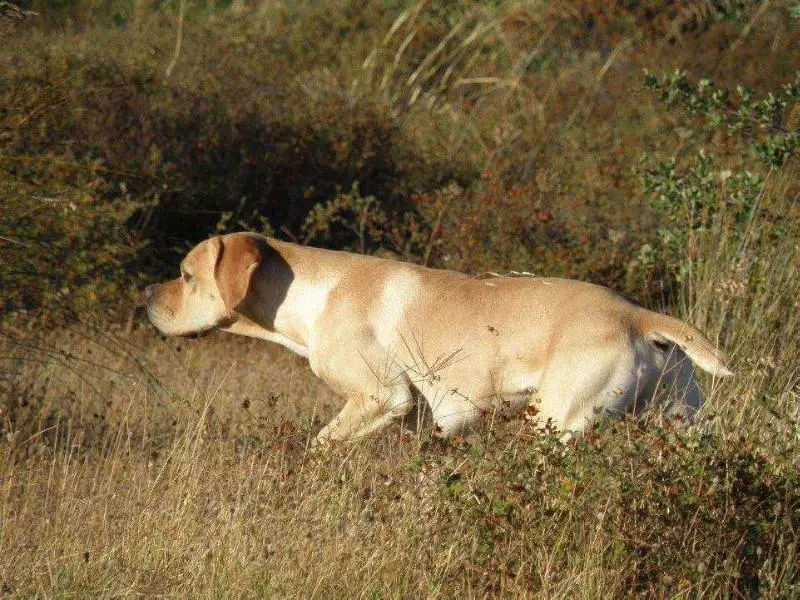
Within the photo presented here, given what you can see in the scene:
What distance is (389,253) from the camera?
916 centimetres

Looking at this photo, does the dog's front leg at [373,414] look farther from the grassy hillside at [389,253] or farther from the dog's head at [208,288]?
the dog's head at [208,288]

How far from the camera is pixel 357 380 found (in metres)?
5.70

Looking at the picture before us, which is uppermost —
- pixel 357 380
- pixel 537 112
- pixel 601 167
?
pixel 357 380

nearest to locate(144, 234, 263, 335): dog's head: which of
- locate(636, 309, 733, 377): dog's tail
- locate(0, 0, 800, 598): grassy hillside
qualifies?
locate(0, 0, 800, 598): grassy hillside

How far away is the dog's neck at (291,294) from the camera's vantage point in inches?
237

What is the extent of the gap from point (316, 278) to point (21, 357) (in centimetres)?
166

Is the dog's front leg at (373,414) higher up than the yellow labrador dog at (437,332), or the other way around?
the yellow labrador dog at (437,332)

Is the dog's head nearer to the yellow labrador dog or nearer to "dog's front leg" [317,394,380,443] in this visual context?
the yellow labrador dog

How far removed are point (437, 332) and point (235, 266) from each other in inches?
42.5

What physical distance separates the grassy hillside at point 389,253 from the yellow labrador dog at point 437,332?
0.77ft

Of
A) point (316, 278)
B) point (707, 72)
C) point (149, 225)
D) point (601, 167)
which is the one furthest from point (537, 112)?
point (316, 278)

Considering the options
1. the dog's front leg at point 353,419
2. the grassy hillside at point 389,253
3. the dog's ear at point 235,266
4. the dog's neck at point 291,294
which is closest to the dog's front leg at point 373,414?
the dog's front leg at point 353,419

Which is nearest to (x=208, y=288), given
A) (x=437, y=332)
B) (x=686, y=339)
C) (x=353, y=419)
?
(x=353, y=419)

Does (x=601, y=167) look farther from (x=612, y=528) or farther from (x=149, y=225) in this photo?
(x=612, y=528)
